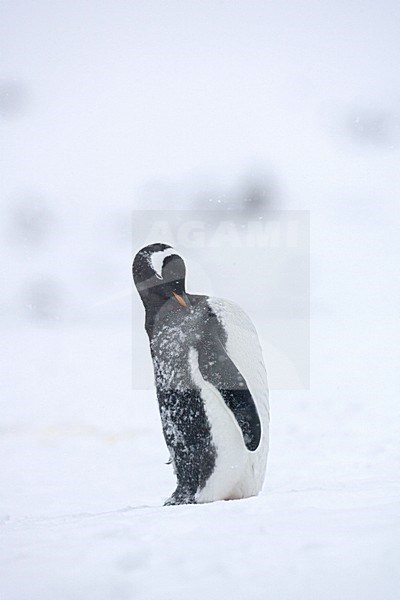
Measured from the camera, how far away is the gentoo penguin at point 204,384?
177 centimetres

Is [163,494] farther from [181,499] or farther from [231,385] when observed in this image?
[231,385]

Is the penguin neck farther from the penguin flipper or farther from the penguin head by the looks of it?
the penguin flipper

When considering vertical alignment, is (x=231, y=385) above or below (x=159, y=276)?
below

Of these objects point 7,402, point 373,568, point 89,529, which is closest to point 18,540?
point 89,529

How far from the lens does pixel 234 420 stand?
1.79 metres

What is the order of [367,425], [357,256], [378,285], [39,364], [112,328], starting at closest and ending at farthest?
[367,425] < [39,364] < [112,328] < [378,285] < [357,256]

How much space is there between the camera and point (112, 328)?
17.5 ft

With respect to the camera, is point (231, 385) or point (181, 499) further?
point (181, 499)

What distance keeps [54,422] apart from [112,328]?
1682 mm

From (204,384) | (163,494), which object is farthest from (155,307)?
(163,494)

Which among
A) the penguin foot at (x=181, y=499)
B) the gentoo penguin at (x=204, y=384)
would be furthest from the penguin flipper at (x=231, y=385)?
the penguin foot at (x=181, y=499)

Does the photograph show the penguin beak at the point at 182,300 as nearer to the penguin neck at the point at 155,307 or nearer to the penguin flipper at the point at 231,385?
the penguin neck at the point at 155,307

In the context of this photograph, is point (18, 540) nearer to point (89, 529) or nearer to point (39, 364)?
point (89, 529)

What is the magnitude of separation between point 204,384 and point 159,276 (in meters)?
0.37
